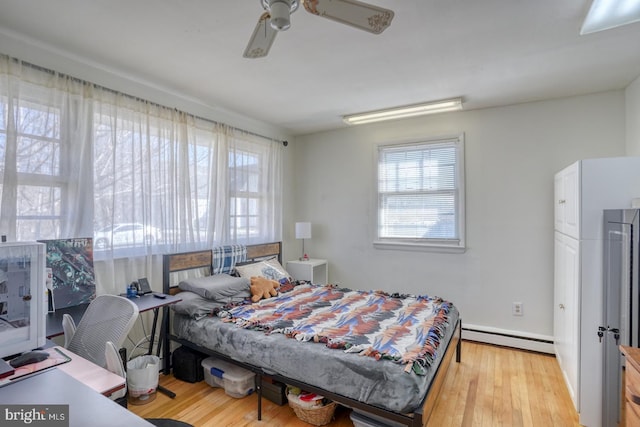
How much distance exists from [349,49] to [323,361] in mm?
2148

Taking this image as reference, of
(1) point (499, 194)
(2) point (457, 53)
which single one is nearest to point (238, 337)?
(2) point (457, 53)

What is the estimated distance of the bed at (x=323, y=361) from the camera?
176 cm

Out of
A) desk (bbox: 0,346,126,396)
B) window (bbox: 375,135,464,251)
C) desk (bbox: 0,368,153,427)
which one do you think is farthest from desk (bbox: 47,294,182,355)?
window (bbox: 375,135,464,251)

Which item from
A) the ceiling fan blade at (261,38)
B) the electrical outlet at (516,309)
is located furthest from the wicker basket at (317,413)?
the electrical outlet at (516,309)

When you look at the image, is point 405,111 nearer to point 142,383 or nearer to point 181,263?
point 181,263

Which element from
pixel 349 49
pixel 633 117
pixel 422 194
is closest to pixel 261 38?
pixel 349 49

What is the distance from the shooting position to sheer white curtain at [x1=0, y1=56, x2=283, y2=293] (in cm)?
213

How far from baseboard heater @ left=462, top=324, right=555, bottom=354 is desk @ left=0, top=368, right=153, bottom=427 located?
3507 mm

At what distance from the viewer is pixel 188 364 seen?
2.70 meters

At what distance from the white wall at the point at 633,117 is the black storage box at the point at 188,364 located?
412cm

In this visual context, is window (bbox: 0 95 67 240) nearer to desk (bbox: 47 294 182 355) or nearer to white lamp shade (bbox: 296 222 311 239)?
desk (bbox: 47 294 182 355)

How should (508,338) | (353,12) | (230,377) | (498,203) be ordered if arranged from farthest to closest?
(498,203), (508,338), (230,377), (353,12)

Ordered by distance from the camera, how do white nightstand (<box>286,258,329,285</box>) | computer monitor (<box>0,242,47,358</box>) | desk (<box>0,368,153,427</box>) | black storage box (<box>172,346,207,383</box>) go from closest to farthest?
desk (<box>0,368,153,427</box>), computer monitor (<box>0,242,47,358</box>), black storage box (<box>172,346,207,383</box>), white nightstand (<box>286,258,329,285</box>)

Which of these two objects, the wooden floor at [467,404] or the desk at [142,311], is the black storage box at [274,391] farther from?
the desk at [142,311]
